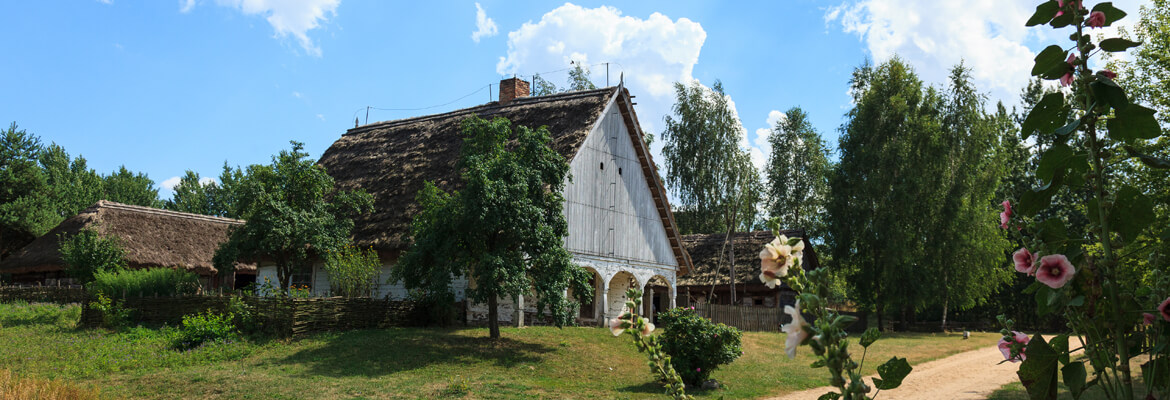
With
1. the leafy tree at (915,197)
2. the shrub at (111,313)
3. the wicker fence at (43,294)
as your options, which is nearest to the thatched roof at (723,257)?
the leafy tree at (915,197)

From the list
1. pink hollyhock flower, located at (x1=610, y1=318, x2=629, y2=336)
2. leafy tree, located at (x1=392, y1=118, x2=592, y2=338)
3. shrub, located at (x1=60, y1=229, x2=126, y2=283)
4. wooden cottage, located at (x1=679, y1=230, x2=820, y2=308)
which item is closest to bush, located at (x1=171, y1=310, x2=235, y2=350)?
leafy tree, located at (x1=392, y1=118, x2=592, y2=338)

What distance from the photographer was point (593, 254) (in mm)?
24125

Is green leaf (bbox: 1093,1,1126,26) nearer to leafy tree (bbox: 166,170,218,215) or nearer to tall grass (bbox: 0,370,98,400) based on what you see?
→ tall grass (bbox: 0,370,98,400)

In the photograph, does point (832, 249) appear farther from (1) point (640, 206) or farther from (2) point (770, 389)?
(2) point (770, 389)

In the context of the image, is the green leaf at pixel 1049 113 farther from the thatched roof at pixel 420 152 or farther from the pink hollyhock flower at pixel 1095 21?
the thatched roof at pixel 420 152

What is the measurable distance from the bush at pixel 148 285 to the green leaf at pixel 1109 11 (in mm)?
22858

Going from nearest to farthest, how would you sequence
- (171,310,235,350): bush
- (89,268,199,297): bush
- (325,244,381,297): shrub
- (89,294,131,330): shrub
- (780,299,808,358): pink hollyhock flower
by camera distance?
(780,299,808,358): pink hollyhock flower < (171,310,235,350): bush < (89,294,131,330): shrub < (325,244,381,297): shrub < (89,268,199,297): bush

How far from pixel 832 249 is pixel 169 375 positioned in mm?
30093

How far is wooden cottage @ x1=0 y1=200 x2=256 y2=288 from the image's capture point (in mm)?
29625

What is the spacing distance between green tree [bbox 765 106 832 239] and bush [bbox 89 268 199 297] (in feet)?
103

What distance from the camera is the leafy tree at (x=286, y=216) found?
797 inches

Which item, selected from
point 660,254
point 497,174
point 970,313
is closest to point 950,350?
point 660,254

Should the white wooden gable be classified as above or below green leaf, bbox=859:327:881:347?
above

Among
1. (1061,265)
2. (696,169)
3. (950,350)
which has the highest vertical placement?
(696,169)
